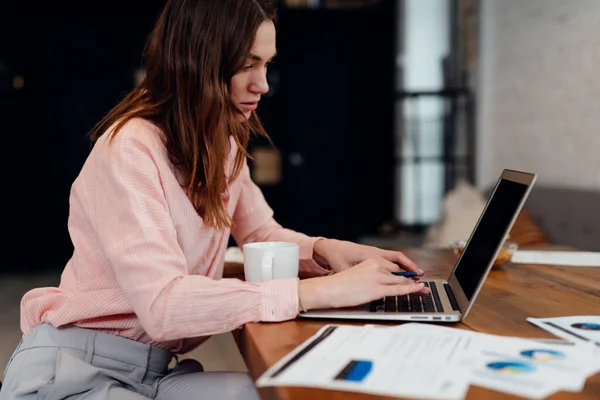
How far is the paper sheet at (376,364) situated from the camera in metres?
0.75

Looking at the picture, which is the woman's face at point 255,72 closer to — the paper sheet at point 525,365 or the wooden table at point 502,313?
the wooden table at point 502,313

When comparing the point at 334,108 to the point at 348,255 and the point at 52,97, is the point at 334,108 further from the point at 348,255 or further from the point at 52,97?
the point at 348,255

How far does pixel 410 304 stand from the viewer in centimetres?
116

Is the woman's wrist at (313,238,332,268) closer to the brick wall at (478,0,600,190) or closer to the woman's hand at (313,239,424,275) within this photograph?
the woman's hand at (313,239,424,275)

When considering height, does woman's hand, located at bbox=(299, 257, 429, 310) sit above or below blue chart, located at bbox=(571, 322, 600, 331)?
above

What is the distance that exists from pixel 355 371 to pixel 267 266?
416 mm

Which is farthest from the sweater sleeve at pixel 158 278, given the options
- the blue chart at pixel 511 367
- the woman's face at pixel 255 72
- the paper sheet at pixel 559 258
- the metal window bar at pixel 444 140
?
the metal window bar at pixel 444 140

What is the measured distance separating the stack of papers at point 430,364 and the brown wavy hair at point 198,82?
0.40 meters

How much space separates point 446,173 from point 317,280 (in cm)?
428

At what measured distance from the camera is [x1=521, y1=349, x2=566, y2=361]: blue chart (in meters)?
0.85

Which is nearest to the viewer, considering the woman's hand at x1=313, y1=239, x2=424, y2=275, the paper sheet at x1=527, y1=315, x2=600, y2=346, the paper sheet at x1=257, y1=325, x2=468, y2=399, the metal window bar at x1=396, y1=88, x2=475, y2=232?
the paper sheet at x1=257, y1=325, x2=468, y2=399

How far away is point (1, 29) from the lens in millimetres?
5395

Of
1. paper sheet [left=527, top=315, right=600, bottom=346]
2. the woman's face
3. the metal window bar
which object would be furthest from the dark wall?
paper sheet [left=527, top=315, right=600, bottom=346]

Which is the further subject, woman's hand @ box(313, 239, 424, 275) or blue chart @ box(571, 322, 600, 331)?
woman's hand @ box(313, 239, 424, 275)
